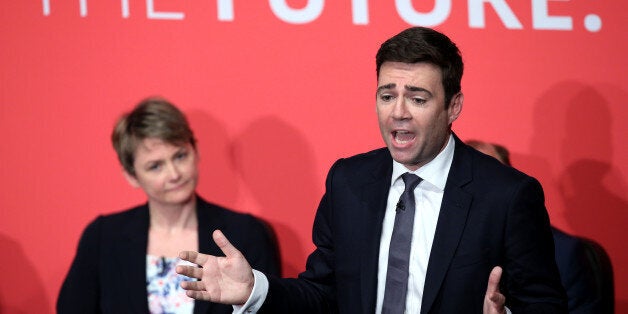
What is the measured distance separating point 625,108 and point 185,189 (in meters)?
1.78

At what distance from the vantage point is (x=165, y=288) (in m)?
2.95

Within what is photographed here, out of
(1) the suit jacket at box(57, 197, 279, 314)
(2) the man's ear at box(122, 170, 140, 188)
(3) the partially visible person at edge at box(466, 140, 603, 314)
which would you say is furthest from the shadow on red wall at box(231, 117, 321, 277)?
(3) the partially visible person at edge at box(466, 140, 603, 314)

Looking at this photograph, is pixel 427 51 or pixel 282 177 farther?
pixel 282 177

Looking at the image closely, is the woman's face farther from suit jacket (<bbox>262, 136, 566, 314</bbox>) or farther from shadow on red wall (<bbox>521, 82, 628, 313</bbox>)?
shadow on red wall (<bbox>521, 82, 628, 313</bbox>)

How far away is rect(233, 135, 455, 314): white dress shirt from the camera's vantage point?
2.02 m

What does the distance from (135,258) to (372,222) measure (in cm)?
120

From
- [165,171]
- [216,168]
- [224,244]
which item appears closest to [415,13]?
[216,168]

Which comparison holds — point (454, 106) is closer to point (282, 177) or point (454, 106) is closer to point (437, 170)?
point (437, 170)

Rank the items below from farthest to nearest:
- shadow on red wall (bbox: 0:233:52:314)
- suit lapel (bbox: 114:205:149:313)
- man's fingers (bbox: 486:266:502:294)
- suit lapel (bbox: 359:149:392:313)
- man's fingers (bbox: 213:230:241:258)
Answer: shadow on red wall (bbox: 0:233:52:314), suit lapel (bbox: 114:205:149:313), suit lapel (bbox: 359:149:392:313), man's fingers (bbox: 213:230:241:258), man's fingers (bbox: 486:266:502:294)

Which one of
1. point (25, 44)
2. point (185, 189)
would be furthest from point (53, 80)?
point (185, 189)

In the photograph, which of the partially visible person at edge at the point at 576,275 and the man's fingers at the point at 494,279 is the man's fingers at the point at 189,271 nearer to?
the man's fingers at the point at 494,279

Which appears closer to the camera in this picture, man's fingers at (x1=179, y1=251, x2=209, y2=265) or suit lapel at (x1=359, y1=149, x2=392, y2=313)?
man's fingers at (x1=179, y1=251, x2=209, y2=265)

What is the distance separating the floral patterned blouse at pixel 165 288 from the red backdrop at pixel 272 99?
0.37m

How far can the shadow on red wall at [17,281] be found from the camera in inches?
126
